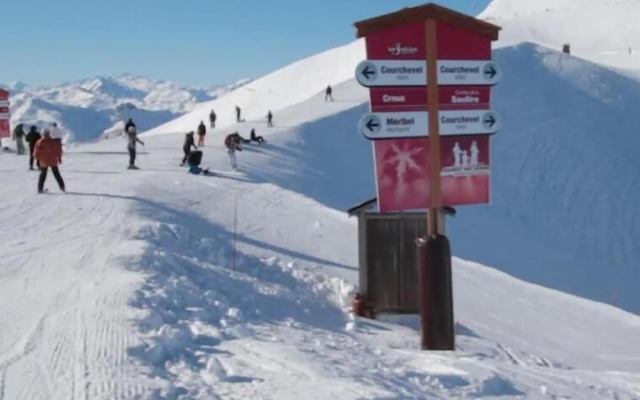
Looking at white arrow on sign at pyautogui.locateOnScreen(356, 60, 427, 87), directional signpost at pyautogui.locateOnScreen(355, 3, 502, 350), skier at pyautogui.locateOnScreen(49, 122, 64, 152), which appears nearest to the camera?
white arrow on sign at pyautogui.locateOnScreen(356, 60, 427, 87)

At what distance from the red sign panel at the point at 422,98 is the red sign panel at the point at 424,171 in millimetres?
303

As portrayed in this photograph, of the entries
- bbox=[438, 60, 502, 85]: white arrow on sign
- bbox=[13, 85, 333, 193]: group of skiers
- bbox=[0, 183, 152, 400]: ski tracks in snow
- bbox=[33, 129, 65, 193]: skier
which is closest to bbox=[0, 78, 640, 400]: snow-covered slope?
bbox=[0, 183, 152, 400]: ski tracks in snow

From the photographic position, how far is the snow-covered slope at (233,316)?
5.71m

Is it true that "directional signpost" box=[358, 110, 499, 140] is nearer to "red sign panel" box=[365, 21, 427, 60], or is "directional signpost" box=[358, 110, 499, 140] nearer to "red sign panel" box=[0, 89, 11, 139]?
"red sign panel" box=[365, 21, 427, 60]

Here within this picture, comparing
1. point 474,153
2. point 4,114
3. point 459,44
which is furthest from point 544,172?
point 459,44

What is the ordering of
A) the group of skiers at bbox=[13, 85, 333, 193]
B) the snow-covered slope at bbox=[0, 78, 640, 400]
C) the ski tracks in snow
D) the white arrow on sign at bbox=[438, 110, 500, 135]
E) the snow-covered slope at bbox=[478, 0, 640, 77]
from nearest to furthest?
1. the ski tracks in snow
2. the snow-covered slope at bbox=[0, 78, 640, 400]
3. the white arrow on sign at bbox=[438, 110, 500, 135]
4. the group of skiers at bbox=[13, 85, 333, 193]
5. the snow-covered slope at bbox=[478, 0, 640, 77]

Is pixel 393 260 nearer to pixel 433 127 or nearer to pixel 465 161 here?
pixel 465 161

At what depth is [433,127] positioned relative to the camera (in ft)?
24.1

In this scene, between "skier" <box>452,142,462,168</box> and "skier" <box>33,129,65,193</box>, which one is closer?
"skier" <box>452,142,462,168</box>

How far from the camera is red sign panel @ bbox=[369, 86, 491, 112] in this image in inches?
285

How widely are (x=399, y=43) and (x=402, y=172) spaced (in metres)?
1.22

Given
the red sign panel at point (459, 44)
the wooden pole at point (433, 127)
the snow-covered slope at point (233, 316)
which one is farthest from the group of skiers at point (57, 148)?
the red sign panel at point (459, 44)

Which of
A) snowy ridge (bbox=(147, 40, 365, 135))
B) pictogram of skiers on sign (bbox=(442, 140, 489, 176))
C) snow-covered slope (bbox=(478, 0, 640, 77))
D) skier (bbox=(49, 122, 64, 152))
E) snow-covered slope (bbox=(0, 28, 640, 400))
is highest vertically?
snow-covered slope (bbox=(478, 0, 640, 77))

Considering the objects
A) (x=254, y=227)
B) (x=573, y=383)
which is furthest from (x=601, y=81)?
(x=573, y=383)
